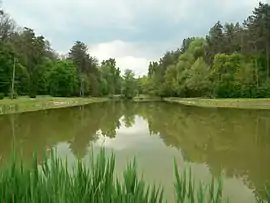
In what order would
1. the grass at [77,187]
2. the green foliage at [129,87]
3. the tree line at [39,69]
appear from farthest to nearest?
the green foliage at [129,87]
the tree line at [39,69]
the grass at [77,187]

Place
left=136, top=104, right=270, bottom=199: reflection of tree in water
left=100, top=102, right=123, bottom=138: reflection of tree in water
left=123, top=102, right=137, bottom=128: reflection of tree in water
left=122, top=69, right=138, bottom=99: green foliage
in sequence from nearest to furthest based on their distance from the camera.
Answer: left=136, top=104, right=270, bottom=199: reflection of tree in water, left=100, top=102, right=123, bottom=138: reflection of tree in water, left=123, top=102, right=137, bottom=128: reflection of tree in water, left=122, top=69, right=138, bottom=99: green foliage

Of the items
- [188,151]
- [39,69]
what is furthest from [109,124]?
[39,69]

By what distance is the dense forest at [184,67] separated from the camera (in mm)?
43669

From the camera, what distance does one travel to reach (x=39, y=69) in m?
55.3

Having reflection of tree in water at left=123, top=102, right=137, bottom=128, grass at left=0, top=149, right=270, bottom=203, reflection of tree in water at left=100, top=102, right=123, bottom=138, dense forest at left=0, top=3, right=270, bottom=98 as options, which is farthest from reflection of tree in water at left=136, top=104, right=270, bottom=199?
dense forest at left=0, top=3, right=270, bottom=98

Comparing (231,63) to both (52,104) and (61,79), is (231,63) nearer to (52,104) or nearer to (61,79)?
(52,104)

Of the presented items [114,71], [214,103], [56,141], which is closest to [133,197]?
[56,141]

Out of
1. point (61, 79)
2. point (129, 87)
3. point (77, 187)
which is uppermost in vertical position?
point (61, 79)

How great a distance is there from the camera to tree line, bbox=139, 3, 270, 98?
4503 cm

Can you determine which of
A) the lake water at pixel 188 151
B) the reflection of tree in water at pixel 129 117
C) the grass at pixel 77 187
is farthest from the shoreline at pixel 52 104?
the grass at pixel 77 187

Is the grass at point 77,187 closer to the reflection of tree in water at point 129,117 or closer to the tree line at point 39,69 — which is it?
the reflection of tree in water at point 129,117

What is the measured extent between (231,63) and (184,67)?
1893cm

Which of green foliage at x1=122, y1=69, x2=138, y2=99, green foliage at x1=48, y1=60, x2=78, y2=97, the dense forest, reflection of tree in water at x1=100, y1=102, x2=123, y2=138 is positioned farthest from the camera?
green foliage at x1=122, y1=69, x2=138, y2=99

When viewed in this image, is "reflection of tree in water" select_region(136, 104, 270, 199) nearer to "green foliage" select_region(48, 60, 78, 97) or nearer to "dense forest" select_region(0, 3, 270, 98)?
"dense forest" select_region(0, 3, 270, 98)
